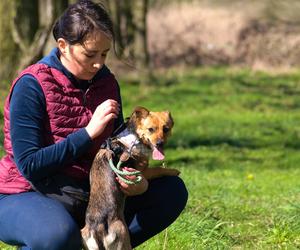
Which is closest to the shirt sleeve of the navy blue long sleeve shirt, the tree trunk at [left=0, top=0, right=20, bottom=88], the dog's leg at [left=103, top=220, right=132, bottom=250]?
the navy blue long sleeve shirt

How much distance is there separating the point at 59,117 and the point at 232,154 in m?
6.90

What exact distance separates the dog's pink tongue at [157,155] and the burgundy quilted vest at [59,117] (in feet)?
1.36

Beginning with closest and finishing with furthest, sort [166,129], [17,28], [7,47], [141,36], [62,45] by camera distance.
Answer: [166,129], [62,45], [17,28], [7,47], [141,36]

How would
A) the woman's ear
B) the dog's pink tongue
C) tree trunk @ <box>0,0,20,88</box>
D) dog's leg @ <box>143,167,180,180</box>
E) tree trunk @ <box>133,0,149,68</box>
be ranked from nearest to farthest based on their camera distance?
the dog's pink tongue
the woman's ear
dog's leg @ <box>143,167,180,180</box>
tree trunk @ <box>0,0,20,88</box>
tree trunk @ <box>133,0,149,68</box>

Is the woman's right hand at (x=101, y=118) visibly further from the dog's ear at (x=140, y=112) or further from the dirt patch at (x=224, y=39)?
the dirt patch at (x=224, y=39)

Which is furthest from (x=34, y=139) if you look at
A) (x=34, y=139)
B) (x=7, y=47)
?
(x=7, y=47)

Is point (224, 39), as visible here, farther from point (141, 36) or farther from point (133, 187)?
point (133, 187)

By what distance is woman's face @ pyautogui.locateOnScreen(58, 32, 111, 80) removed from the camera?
11.7ft

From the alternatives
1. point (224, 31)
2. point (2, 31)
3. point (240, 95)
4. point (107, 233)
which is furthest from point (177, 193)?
point (224, 31)

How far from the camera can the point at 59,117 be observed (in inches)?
142

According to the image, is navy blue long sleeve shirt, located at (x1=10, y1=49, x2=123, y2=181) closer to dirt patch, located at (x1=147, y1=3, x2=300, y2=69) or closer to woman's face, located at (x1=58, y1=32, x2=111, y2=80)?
woman's face, located at (x1=58, y1=32, x2=111, y2=80)

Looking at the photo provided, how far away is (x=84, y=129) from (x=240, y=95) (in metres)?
11.3

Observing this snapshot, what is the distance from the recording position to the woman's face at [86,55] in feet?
11.7

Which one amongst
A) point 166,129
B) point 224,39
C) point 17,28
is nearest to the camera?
point 166,129
